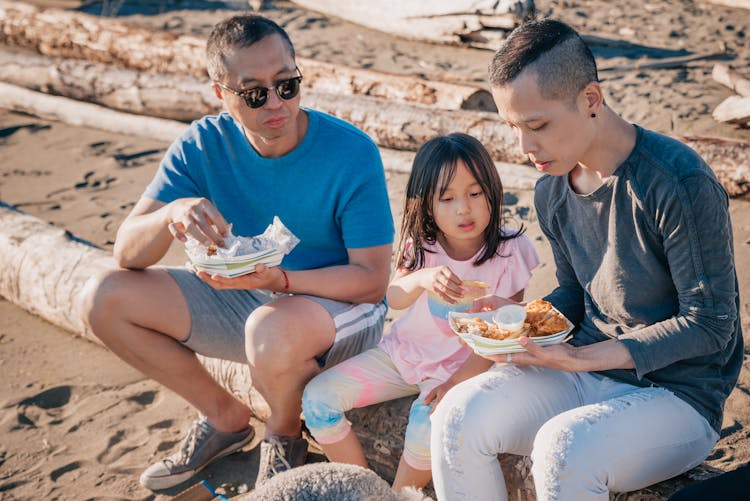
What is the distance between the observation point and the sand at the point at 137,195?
370 centimetres

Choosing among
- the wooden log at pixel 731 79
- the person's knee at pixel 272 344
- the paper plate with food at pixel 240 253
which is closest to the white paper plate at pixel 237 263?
the paper plate with food at pixel 240 253

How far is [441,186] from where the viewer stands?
3168 millimetres

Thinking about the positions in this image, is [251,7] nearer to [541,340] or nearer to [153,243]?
[153,243]

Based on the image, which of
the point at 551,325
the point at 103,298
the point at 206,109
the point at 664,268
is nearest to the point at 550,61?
the point at 664,268

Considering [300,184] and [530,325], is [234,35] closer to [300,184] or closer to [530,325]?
[300,184]

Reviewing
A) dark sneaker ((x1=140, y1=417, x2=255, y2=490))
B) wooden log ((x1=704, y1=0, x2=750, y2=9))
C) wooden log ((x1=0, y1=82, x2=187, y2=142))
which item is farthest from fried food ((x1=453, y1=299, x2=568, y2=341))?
wooden log ((x1=704, y1=0, x2=750, y2=9))

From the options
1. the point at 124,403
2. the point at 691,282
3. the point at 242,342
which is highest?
the point at 691,282

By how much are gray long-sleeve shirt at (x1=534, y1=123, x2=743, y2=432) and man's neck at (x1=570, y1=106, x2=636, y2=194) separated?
39 millimetres

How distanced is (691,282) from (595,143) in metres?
0.56

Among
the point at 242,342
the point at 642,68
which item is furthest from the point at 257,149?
the point at 642,68

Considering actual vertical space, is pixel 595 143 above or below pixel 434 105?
above

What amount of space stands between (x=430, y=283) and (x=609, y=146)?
83 centimetres

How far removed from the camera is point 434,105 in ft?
23.0

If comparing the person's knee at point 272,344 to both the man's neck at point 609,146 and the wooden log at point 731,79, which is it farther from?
the wooden log at point 731,79
